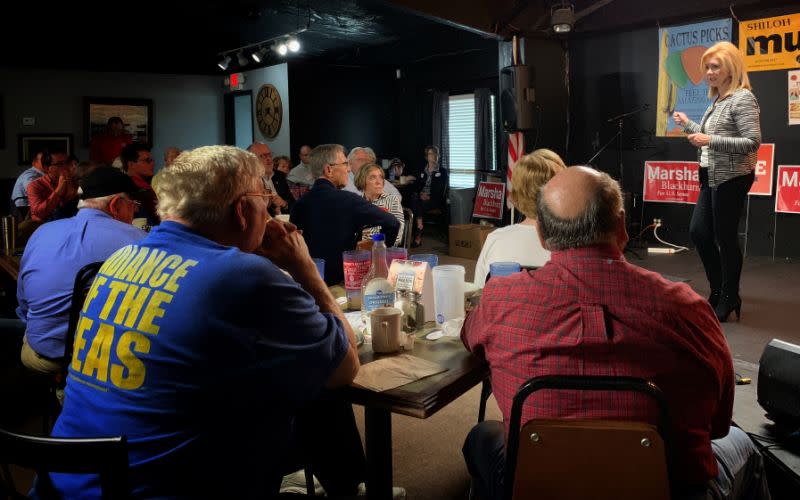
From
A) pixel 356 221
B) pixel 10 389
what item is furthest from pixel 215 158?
pixel 10 389

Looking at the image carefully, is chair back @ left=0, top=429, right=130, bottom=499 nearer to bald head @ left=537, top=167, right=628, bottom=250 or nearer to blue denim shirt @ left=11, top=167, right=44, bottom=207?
bald head @ left=537, top=167, right=628, bottom=250

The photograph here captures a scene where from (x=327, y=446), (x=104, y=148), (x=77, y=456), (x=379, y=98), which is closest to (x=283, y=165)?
(x=379, y=98)

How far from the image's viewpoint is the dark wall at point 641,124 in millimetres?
6691

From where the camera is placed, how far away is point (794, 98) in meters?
6.52

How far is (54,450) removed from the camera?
1056mm

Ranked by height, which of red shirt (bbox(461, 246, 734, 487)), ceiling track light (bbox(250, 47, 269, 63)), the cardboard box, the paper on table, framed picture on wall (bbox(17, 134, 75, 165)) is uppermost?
ceiling track light (bbox(250, 47, 269, 63))

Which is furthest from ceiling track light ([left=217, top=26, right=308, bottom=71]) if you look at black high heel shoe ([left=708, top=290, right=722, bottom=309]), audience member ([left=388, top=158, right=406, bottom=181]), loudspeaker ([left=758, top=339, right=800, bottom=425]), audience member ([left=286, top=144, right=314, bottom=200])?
loudspeaker ([left=758, top=339, right=800, bottom=425])

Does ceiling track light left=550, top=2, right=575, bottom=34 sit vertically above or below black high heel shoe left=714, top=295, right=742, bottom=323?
above

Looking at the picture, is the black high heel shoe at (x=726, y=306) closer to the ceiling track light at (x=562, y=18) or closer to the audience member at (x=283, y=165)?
the ceiling track light at (x=562, y=18)

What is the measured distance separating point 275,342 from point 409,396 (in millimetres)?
Answer: 345

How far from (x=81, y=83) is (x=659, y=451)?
441 inches

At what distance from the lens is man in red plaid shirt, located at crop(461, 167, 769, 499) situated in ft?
4.16

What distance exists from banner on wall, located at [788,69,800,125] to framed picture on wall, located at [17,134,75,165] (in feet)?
32.3

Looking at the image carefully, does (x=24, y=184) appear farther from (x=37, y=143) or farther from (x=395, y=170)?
(x=395, y=170)
